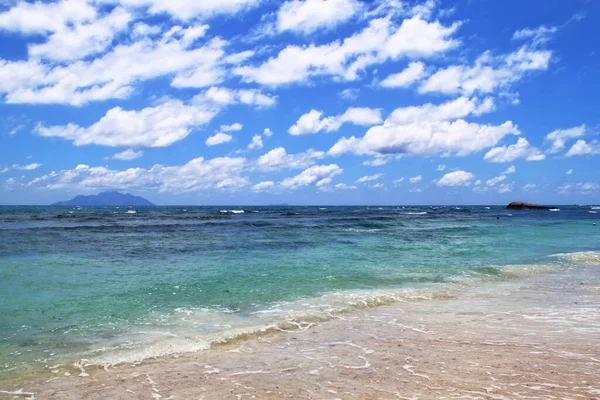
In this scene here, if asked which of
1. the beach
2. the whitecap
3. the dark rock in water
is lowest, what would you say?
the beach

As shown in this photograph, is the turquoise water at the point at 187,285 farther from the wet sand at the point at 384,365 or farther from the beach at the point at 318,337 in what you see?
the wet sand at the point at 384,365

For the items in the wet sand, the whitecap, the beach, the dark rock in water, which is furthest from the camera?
the dark rock in water

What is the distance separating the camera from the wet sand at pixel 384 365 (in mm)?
6496

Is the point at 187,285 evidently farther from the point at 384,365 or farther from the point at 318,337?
the point at 384,365

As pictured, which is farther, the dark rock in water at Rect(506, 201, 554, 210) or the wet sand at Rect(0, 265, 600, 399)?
the dark rock in water at Rect(506, 201, 554, 210)

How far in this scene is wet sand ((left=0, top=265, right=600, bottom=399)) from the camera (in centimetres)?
650

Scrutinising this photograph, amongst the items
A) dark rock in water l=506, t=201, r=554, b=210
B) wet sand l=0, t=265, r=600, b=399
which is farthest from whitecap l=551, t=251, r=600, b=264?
dark rock in water l=506, t=201, r=554, b=210

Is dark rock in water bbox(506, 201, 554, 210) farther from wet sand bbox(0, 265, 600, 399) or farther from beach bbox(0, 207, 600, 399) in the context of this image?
wet sand bbox(0, 265, 600, 399)

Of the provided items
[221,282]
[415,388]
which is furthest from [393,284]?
[415,388]

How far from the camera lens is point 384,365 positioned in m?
7.59

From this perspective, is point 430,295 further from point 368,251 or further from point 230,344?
point 368,251

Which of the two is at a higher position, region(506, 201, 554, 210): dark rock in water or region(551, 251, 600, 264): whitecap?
region(506, 201, 554, 210): dark rock in water

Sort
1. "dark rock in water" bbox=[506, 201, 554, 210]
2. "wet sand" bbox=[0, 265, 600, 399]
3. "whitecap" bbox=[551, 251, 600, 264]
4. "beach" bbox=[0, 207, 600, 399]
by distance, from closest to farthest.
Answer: "wet sand" bbox=[0, 265, 600, 399] → "beach" bbox=[0, 207, 600, 399] → "whitecap" bbox=[551, 251, 600, 264] → "dark rock in water" bbox=[506, 201, 554, 210]

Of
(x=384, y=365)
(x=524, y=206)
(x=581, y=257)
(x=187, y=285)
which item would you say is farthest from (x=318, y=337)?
(x=524, y=206)
